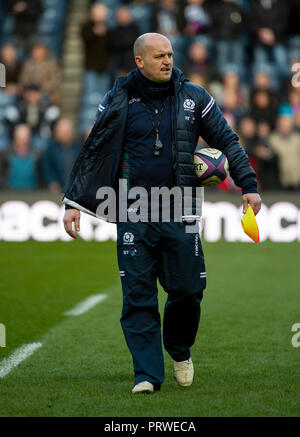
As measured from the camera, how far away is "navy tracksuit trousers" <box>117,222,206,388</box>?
6984mm

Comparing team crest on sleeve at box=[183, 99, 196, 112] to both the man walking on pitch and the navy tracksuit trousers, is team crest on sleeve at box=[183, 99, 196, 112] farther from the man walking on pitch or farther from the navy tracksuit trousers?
the navy tracksuit trousers

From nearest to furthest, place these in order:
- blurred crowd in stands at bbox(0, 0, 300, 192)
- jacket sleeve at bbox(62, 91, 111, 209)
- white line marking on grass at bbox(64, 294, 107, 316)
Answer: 1. jacket sleeve at bbox(62, 91, 111, 209)
2. white line marking on grass at bbox(64, 294, 107, 316)
3. blurred crowd in stands at bbox(0, 0, 300, 192)

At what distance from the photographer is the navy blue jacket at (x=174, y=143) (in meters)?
7.04

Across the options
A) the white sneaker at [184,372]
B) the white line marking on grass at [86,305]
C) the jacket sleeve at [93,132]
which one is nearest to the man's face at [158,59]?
the jacket sleeve at [93,132]

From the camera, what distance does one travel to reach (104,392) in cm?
691

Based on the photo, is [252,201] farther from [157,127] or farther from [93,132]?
[93,132]

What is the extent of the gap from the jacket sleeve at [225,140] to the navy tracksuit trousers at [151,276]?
518 mm

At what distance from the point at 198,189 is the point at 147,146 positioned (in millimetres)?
458

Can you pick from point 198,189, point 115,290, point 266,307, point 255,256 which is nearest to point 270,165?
point 255,256

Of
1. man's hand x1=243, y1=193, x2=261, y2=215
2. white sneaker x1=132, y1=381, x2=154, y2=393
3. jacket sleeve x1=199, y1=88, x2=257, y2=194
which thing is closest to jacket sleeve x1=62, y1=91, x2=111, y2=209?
jacket sleeve x1=199, y1=88, x2=257, y2=194

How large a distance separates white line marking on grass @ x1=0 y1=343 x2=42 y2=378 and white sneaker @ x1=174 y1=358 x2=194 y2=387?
1.21 metres

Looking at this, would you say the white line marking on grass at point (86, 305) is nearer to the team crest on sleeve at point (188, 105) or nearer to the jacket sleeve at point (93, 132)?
the jacket sleeve at point (93, 132)

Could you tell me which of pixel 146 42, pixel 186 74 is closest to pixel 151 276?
pixel 146 42

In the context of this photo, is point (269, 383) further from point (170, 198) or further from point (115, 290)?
point (115, 290)
